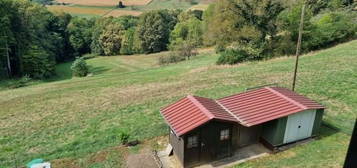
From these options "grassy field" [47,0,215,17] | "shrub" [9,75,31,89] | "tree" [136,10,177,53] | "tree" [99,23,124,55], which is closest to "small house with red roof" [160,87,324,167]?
"shrub" [9,75,31,89]

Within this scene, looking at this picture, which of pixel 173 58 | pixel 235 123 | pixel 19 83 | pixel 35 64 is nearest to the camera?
pixel 235 123

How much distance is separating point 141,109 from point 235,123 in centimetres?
808

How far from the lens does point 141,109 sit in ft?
60.6

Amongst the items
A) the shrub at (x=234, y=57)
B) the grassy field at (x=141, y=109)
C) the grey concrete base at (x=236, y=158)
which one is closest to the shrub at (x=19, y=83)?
the grassy field at (x=141, y=109)

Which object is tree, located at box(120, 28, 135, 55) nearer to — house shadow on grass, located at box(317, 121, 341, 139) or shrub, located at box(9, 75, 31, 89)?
shrub, located at box(9, 75, 31, 89)

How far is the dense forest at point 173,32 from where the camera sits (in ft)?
94.1

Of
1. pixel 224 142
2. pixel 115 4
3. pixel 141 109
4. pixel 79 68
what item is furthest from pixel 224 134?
pixel 115 4

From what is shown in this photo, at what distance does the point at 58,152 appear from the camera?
13.8m

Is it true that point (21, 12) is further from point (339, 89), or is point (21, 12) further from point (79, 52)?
point (339, 89)

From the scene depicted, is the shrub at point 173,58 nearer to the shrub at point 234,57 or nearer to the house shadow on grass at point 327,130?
the shrub at point 234,57

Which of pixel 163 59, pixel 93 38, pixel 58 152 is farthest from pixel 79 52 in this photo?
pixel 58 152

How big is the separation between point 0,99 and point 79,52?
146 ft

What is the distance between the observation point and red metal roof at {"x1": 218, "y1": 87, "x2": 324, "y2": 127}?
39.7 ft

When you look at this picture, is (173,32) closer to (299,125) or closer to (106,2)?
(106,2)
